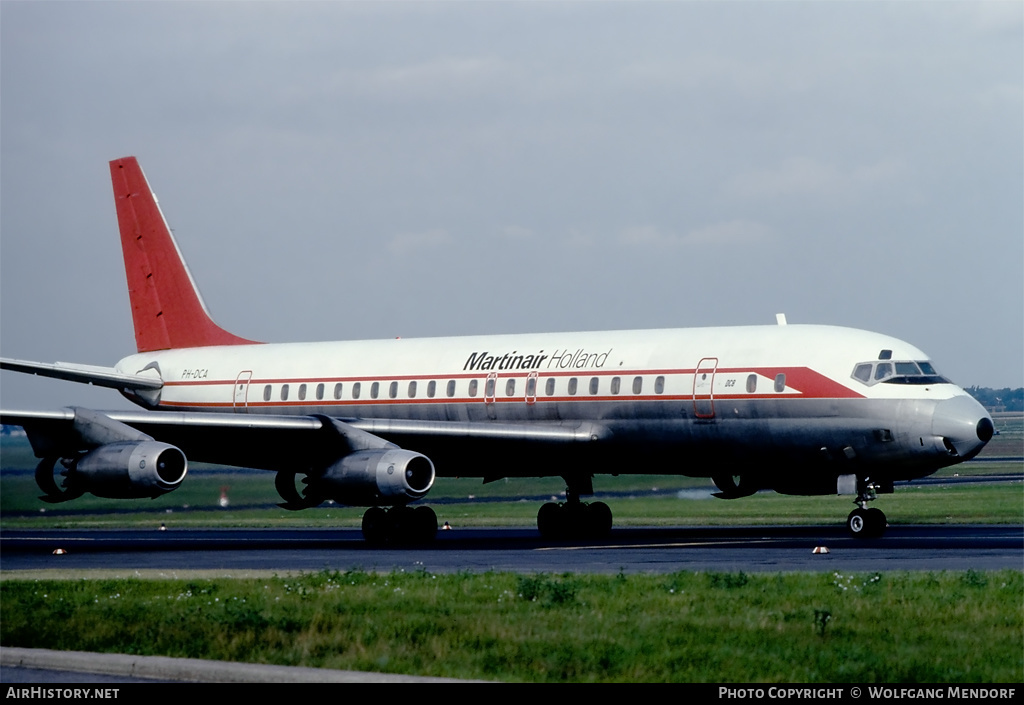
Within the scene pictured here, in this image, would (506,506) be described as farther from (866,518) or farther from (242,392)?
(866,518)

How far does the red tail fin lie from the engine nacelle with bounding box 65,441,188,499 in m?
10.8

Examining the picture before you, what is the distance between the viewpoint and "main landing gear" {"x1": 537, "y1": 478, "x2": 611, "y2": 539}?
33.1m

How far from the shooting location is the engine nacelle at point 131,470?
29.1 metres

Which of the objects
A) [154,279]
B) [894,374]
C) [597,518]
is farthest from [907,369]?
[154,279]

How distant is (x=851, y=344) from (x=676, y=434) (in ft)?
13.0

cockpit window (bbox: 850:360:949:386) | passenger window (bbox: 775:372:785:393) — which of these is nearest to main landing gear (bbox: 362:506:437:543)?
passenger window (bbox: 775:372:785:393)

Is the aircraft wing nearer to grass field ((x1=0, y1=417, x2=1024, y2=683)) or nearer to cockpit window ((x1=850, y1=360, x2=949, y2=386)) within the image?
cockpit window ((x1=850, y1=360, x2=949, y2=386))

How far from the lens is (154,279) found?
42.1m

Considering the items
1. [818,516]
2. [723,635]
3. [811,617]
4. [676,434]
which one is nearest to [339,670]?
[723,635]

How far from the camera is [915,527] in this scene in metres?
33.4

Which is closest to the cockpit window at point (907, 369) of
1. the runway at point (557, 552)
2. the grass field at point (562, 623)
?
the runway at point (557, 552)

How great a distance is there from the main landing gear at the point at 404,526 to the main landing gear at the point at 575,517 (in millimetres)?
2858
